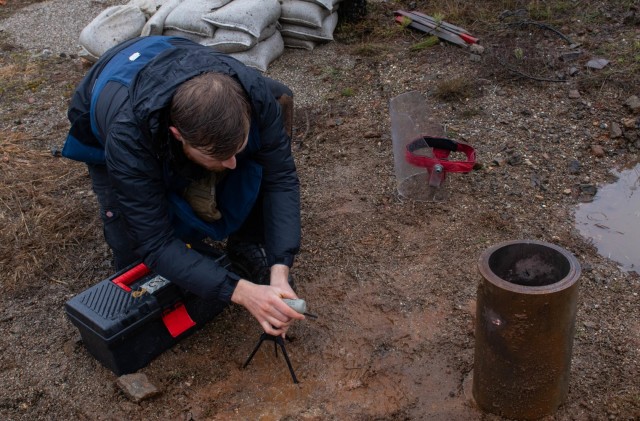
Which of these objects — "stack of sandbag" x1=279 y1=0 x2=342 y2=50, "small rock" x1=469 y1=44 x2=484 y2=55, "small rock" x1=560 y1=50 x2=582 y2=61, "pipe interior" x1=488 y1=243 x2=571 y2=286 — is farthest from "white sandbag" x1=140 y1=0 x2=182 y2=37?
"pipe interior" x1=488 y1=243 x2=571 y2=286

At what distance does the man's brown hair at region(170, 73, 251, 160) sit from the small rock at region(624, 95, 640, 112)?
119 inches

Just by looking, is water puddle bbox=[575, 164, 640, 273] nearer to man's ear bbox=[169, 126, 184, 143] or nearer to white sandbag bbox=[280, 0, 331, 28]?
man's ear bbox=[169, 126, 184, 143]

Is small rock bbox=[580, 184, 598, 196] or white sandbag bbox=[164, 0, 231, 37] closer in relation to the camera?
small rock bbox=[580, 184, 598, 196]

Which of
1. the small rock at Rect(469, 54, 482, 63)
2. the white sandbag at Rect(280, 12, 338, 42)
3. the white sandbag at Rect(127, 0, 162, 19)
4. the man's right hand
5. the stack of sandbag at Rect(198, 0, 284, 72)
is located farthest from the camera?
the white sandbag at Rect(127, 0, 162, 19)

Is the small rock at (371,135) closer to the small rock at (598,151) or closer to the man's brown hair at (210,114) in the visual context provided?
the small rock at (598,151)

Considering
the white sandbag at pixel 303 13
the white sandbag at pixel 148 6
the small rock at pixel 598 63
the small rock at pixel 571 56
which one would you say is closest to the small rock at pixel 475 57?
the small rock at pixel 571 56

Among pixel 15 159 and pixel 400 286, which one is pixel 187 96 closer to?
pixel 400 286

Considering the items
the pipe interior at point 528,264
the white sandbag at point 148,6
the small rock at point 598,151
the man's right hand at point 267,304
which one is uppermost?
the pipe interior at point 528,264

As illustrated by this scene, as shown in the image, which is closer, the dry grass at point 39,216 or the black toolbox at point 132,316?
the black toolbox at point 132,316

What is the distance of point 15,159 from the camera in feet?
15.0

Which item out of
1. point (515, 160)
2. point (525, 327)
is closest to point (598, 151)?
point (515, 160)

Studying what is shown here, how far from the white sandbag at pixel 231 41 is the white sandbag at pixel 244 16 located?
6cm

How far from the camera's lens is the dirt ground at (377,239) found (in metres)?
2.79

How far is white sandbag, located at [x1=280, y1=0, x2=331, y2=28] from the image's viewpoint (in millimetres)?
5512
